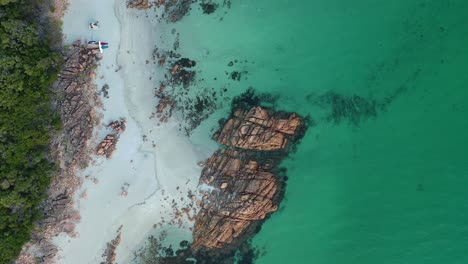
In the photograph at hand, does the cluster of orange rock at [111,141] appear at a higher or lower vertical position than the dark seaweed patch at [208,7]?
lower

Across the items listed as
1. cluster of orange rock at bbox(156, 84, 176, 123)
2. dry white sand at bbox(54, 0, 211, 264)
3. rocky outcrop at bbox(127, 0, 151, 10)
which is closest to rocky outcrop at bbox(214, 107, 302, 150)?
dry white sand at bbox(54, 0, 211, 264)

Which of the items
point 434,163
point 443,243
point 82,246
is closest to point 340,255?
point 443,243

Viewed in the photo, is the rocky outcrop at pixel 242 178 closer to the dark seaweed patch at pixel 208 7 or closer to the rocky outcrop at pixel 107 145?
the rocky outcrop at pixel 107 145

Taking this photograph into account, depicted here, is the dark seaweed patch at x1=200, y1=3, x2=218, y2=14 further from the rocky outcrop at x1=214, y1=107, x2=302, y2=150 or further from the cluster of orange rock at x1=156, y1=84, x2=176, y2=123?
the rocky outcrop at x1=214, y1=107, x2=302, y2=150

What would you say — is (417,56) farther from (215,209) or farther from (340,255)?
(215,209)

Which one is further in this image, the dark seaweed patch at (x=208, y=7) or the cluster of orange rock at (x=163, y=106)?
the cluster of orange rock at (x=163, y=106)


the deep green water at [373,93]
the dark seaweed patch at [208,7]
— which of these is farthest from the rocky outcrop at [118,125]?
the dark seaweed patch at [208,7]
